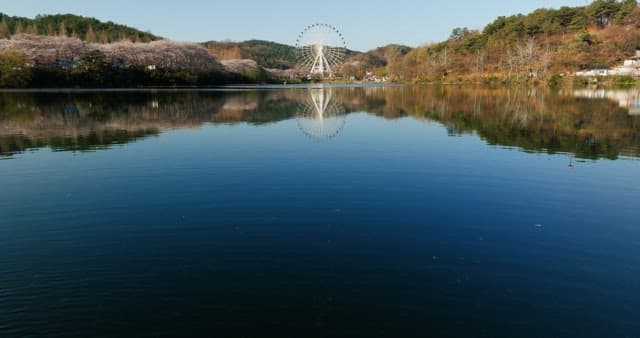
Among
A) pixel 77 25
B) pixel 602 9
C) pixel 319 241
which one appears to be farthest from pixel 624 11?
pixel 77 25

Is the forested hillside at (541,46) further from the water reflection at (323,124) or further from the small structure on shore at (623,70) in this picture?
the water reflection at (323,124)

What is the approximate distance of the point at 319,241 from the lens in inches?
367

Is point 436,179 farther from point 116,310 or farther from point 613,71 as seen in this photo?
point 613,71

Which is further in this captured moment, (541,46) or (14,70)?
(541,46)

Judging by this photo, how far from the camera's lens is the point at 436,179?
49.7 feet

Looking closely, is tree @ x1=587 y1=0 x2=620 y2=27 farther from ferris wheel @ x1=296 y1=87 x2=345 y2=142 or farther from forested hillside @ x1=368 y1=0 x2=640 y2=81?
ferris wheel @ x1=296 y1=87 x2=345 y2=142

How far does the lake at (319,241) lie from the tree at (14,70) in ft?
203

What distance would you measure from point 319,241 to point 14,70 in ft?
268

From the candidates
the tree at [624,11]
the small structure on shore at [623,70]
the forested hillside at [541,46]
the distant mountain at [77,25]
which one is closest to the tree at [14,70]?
the distant mountain at [77,25]

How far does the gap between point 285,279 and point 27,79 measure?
85.9 metres

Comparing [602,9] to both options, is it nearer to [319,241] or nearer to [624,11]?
[624,11]

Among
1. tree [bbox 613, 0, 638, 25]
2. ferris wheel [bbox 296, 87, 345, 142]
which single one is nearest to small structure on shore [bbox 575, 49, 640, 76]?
tree [bbox 613, 0, 638, 25]

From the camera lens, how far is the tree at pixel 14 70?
6969cm

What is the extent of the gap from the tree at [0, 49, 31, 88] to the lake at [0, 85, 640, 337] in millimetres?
61984
